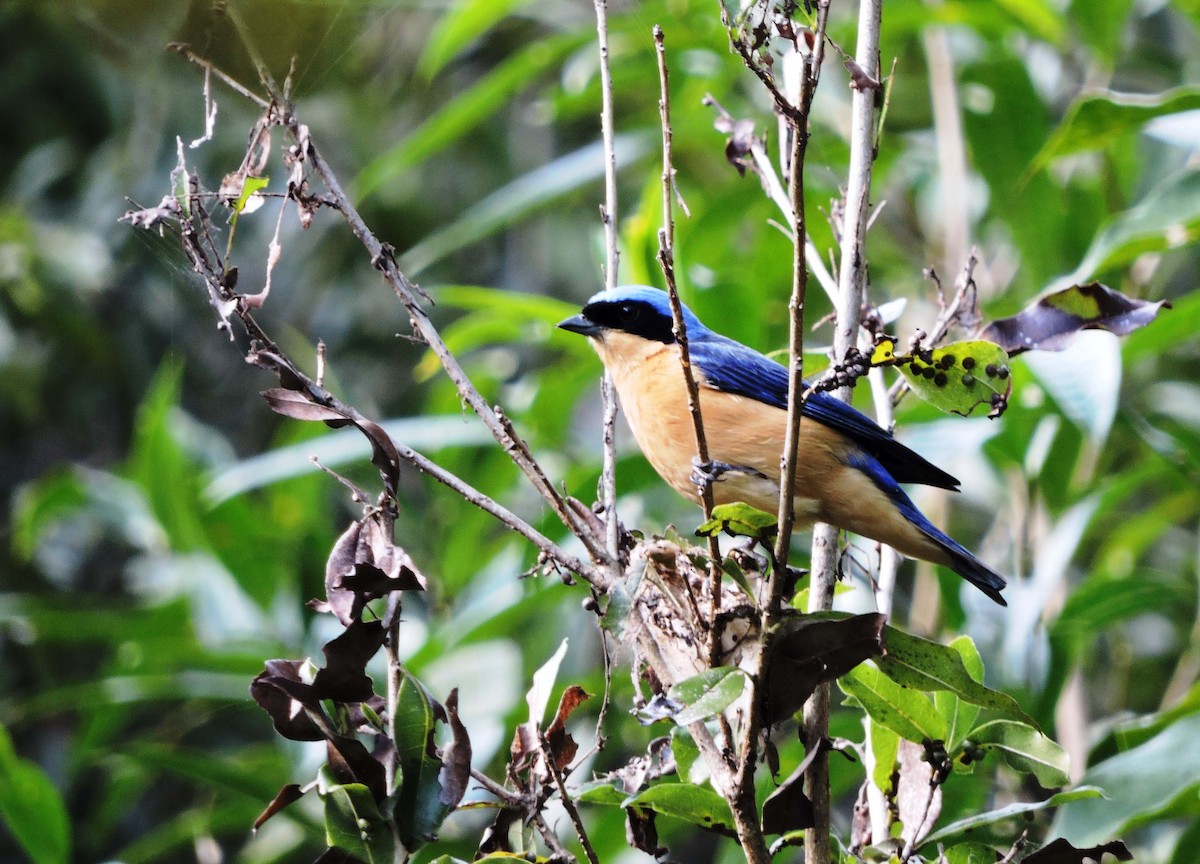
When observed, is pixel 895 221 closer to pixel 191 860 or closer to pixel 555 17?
pixel 555 17

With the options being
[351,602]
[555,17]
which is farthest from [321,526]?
[351,602]

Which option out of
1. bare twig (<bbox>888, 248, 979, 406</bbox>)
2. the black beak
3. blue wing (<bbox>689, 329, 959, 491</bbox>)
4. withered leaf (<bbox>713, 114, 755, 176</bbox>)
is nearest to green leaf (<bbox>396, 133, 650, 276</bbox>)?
the black beak

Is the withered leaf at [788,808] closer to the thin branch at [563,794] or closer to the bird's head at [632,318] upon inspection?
the thin branch at [563,794]

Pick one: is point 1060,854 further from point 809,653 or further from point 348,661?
point 348,661

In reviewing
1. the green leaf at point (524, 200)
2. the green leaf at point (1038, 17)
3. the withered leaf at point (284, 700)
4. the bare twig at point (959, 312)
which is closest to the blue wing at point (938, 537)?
the bare twig at point (959, 312)

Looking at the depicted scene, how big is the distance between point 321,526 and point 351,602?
116 inches

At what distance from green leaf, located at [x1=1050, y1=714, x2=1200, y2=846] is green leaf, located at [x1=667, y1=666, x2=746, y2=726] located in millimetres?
1100

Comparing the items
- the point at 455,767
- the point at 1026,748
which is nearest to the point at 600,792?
the point at 455,767

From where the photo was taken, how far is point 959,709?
1.50 meters

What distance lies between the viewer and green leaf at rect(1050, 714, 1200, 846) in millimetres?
2031

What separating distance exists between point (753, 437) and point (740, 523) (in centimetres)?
101

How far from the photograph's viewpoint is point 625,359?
2600 mm

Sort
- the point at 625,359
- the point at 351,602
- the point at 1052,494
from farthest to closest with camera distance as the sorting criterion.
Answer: the point at 1052,494 < the point at 625,359 < the point at 351,602

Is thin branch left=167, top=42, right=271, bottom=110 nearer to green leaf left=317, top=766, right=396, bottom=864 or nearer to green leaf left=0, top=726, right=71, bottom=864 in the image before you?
green leaf left=317, top=766, right=396, bottom=864
